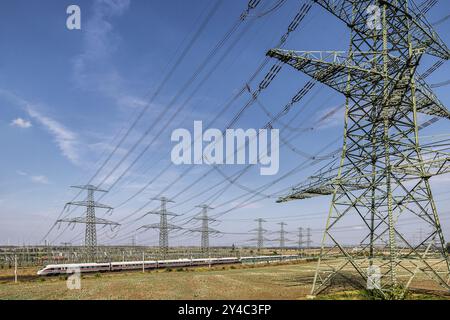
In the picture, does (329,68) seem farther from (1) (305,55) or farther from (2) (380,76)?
(2) (380,76)

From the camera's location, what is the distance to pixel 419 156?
19.1 metres

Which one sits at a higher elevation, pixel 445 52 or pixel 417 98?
pixel 445 52

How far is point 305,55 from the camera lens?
1920 centimetres
